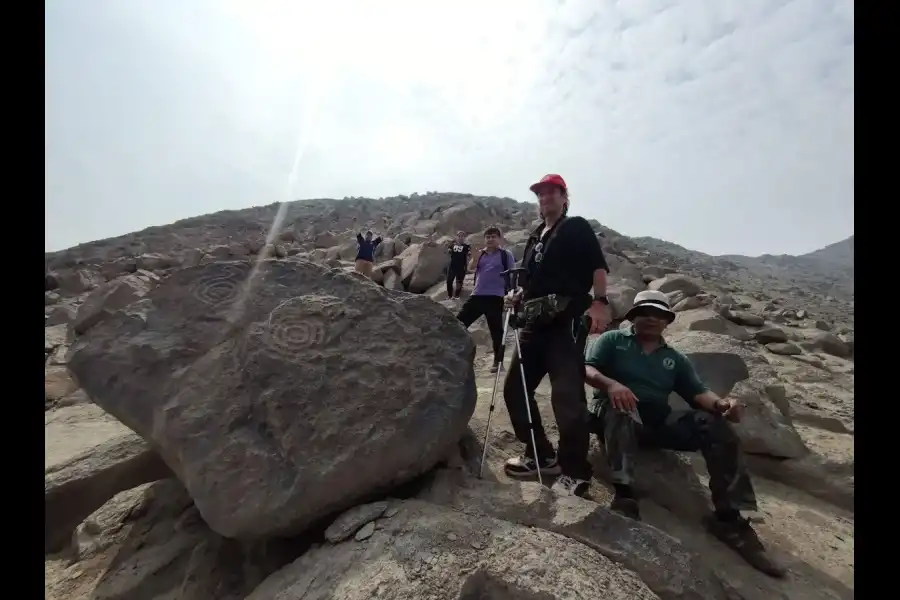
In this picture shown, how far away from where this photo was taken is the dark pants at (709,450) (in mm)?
3164

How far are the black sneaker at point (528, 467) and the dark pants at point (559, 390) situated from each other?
0.28ft

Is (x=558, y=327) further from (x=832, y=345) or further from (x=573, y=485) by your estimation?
(x=832, y=345)

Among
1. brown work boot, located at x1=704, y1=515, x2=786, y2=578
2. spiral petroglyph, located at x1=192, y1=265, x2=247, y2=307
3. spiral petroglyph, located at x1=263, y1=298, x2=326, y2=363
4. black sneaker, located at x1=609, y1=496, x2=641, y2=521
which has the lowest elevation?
brown work boot, located at x1=704, y1=515, x2=786, y2=578

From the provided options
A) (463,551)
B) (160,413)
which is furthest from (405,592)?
(160,413)

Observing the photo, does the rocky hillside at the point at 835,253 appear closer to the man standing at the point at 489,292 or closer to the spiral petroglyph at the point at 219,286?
the man standing at the point at 489,292

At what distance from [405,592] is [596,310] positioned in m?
2.25

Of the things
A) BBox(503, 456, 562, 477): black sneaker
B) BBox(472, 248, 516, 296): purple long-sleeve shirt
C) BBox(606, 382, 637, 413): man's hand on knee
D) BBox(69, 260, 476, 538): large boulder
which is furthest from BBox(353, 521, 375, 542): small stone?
BBox(472, 248, 516, 296): purple long-sleeve shirt

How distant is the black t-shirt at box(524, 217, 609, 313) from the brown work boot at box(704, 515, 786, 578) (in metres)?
1.73

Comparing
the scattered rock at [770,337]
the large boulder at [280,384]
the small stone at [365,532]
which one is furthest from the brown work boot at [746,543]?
the scattered rock at [770,337]

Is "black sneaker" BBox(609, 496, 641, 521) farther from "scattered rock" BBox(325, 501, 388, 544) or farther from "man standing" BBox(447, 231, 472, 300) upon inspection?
"man standing" BBox(447, 231, 472, 300)

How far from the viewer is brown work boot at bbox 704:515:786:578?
2.96m

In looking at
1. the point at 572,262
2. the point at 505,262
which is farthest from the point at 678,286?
the point at 572,262
